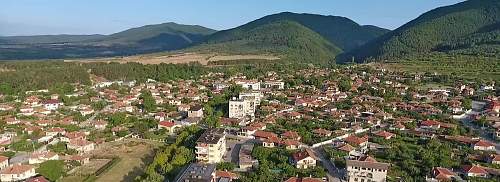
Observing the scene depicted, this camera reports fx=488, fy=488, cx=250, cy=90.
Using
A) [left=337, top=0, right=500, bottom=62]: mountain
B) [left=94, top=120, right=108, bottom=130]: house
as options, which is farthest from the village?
[left=337, top=0, right=500, bottom=62]: mountain

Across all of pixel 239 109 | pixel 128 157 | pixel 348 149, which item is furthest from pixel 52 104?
pixel 348 149

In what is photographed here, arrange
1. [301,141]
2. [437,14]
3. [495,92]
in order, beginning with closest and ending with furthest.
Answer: [301,141] → [495,92] → [437,14]

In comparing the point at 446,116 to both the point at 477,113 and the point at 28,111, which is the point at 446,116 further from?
the point at 28,111

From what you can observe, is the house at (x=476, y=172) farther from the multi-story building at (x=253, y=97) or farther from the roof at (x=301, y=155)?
the multi-story building at (x=253, y=97)

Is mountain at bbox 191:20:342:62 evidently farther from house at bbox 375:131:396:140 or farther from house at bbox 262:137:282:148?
house at bbox 262:137:282:148

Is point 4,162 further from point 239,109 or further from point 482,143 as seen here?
point 482,143

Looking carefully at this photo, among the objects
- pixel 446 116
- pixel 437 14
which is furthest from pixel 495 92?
pixel 437 14
